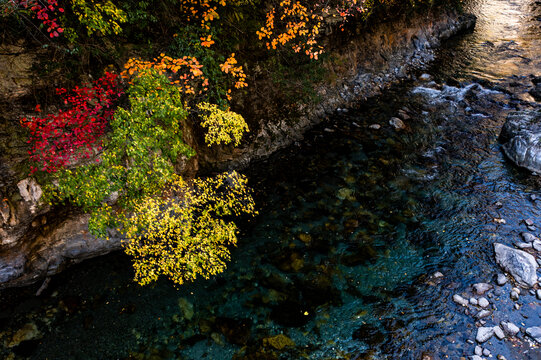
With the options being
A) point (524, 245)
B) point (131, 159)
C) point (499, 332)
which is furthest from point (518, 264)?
point (131, 159)

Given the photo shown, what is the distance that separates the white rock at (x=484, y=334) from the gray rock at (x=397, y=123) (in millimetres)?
9321

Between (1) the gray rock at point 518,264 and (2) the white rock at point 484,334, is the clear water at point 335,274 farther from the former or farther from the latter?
(1) the gray rock at point 518,264

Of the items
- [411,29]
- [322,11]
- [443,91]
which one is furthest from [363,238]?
[411,29]

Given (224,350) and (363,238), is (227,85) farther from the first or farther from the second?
(224,350)

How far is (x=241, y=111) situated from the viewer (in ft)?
38.4

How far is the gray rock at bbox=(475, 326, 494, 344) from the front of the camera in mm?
5946

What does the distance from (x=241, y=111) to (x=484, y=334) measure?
1052 cm

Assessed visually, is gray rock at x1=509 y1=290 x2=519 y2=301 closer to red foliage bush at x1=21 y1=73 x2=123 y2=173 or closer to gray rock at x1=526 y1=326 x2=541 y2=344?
gray rock at x1=526 y1=326 x2=541 y2=344

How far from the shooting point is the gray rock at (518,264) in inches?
272

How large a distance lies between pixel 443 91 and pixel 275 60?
10.3m

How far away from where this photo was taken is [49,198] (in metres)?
7.41

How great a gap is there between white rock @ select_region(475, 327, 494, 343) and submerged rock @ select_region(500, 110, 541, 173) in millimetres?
7398

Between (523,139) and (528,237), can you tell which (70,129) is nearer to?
(528,237)

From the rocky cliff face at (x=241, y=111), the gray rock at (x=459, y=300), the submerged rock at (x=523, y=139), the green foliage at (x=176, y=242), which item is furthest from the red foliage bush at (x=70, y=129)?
the submerged rock at (x=523, y=139)
